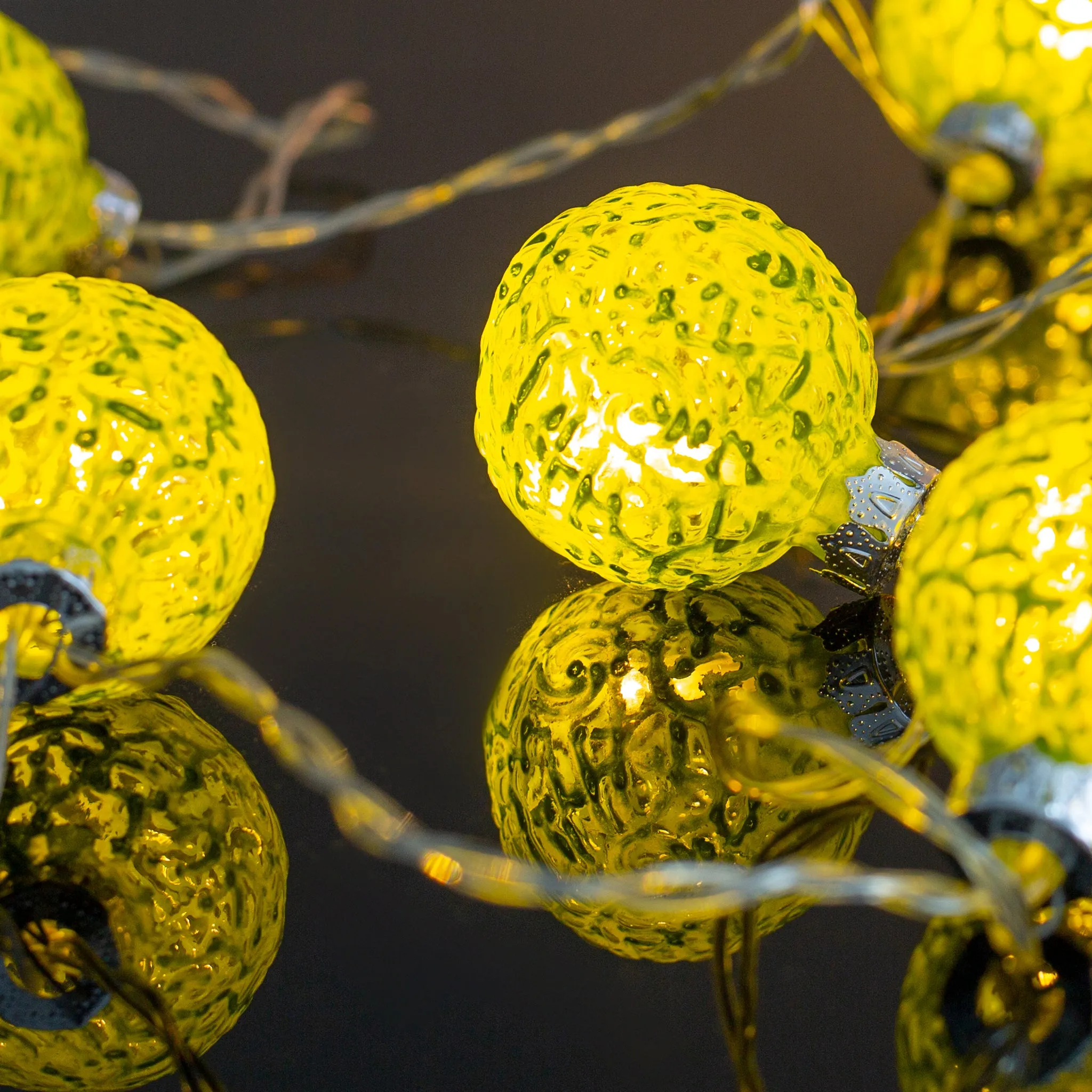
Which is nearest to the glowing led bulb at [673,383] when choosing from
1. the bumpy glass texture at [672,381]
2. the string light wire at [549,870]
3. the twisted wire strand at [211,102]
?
the bumpy glass texture at [672,381]

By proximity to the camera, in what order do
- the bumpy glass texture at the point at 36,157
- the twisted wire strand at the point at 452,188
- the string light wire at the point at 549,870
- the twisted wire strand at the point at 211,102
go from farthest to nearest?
1. the twisted wire strand at the point at 211,102
2. the twisted wire strand at the point at 452,188
3. the bumpy glass texture at the point at 36,157
4. the string light wire at the point at 549,870

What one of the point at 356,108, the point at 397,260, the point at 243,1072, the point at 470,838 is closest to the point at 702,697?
the point at 470,838

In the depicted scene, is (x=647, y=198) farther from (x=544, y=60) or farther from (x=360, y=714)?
(x=544, y=60)

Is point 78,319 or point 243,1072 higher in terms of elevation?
point 78,319

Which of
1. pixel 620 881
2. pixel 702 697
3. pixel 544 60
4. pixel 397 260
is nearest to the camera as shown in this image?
pixel 620 881

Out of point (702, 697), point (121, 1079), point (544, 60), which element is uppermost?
point (544, 60)

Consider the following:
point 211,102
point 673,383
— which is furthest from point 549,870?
point 211,102

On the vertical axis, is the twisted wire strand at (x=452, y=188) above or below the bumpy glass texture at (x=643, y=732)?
above

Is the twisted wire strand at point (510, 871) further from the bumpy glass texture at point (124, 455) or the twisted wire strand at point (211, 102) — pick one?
the twisted wire strand at point (211, 102)
